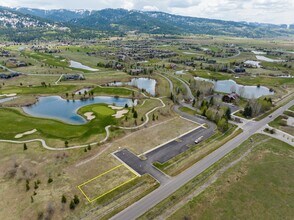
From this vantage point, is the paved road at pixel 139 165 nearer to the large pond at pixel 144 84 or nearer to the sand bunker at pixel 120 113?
the sand bunker at pixel 120 113

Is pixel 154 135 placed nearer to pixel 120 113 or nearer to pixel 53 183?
pixel 120 113

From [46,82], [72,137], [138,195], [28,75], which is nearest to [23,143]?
[72,137]

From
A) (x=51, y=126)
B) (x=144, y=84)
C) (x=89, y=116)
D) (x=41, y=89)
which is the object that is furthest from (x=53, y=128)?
(x=144, y=84)

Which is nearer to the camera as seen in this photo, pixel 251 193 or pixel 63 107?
pixel 251 193

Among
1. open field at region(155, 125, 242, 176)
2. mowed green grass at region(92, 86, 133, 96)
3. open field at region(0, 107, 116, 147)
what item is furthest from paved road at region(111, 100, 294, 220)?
mowed green grass at region(92, 86, 133, 96)

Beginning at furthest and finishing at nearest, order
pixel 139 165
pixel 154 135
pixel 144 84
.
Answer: pixel 144 84, pixel 154 135, pixel 139 165

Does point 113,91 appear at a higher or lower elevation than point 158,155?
lower

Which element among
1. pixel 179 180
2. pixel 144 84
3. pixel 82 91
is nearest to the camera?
pixel 179 180

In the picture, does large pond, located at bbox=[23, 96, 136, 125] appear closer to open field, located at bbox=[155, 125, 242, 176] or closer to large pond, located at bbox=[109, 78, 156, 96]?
large pond, located at bbox=[109, 78, 156, 96]
